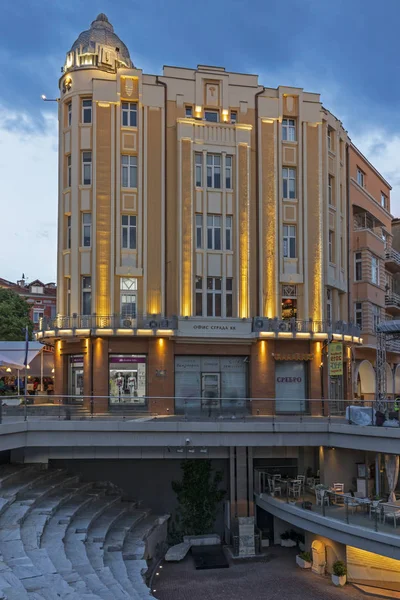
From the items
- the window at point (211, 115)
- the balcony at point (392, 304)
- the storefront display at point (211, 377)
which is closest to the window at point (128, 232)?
the storefront display at point (211, 377)

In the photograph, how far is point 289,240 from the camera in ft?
121

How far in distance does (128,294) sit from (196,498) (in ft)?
40.2

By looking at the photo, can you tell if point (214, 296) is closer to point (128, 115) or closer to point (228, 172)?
point (228, 172)

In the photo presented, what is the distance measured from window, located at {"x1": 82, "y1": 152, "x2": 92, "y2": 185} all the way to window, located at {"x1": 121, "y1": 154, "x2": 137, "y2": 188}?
1853 millimetres

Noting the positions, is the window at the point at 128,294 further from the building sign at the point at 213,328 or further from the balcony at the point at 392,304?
the balcony at the point at 392,304

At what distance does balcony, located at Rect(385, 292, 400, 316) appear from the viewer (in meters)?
46.3

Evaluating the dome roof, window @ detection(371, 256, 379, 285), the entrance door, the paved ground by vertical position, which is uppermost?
the dome roof

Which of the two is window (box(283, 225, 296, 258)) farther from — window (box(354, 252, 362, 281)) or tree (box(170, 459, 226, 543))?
tree (box(170, 459, 226, 543))

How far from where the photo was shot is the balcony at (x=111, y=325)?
1309 inches

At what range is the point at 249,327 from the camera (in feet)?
113

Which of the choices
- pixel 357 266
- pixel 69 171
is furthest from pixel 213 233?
pixel 357 266

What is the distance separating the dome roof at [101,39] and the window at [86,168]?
23.3 feet

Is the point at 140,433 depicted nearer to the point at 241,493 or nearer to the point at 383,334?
the point at 241,493

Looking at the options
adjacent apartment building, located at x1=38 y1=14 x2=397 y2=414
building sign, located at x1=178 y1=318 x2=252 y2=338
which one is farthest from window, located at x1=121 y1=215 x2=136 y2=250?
building sign, located at x1=178 y1=318 x2=252 y2=338
